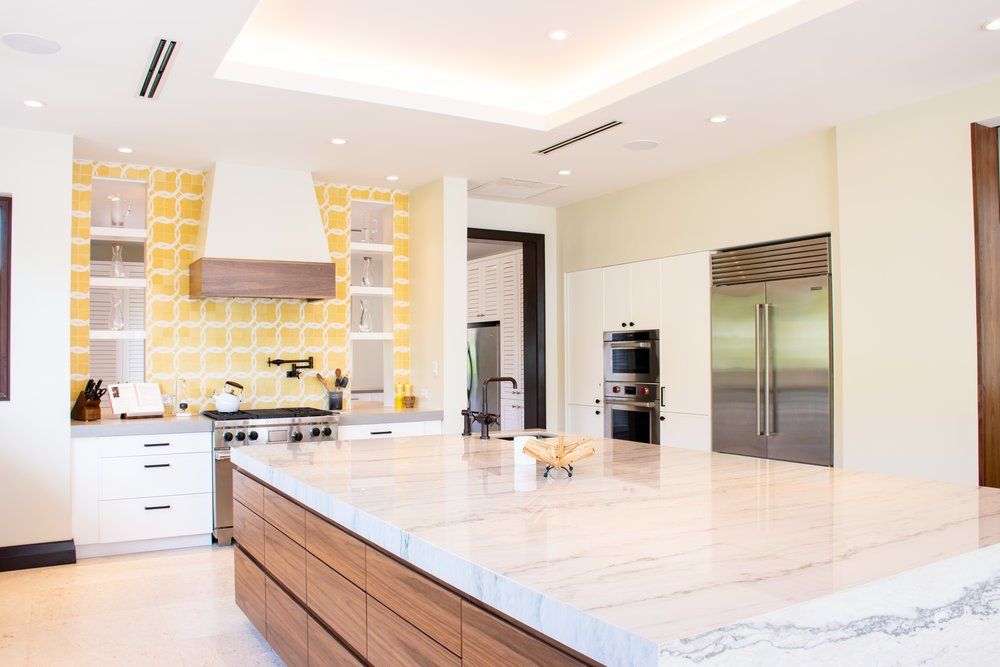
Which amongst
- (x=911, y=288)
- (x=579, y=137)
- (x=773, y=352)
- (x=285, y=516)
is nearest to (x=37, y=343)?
(x=285, y=516)

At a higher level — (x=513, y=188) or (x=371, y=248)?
(x=513, y=188)

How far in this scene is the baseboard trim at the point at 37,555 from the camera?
4422 mm

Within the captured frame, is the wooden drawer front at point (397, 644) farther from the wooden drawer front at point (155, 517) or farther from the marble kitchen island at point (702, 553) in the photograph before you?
the wooden drawer front at point (155, 517)

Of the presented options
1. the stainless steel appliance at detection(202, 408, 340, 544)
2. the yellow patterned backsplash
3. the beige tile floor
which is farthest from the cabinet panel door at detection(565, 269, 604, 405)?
the beige tile floor

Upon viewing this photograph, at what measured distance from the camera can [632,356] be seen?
5949mm

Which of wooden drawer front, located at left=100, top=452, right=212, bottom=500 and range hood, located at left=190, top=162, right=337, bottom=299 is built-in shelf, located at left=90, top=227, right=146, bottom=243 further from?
wooden drawer front, located at left=100, top=452, right=212, bottom=500

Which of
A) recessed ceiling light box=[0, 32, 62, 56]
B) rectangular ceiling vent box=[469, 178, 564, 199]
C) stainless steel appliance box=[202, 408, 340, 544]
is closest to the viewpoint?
recessed ceiling light box=[0, 32, 62, 56]

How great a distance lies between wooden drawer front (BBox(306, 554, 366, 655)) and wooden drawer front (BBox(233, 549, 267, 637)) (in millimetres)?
648

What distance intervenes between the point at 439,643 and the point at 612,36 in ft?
10.5

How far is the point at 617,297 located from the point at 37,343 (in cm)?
401

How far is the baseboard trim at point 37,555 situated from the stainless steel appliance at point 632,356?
12.9 feet

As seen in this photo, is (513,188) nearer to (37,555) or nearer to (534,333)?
(534,333)

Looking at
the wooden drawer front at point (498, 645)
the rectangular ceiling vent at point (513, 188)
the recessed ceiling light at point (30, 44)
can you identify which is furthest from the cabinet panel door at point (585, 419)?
the wooden drawer front at point (498, 645)

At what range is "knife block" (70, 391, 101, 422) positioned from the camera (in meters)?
4.82
